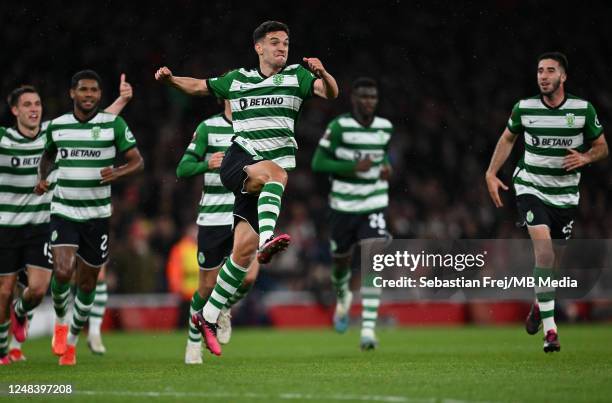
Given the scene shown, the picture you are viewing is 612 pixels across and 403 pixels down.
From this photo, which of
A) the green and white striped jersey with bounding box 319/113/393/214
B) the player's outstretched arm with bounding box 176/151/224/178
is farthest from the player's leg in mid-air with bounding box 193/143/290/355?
the green and white striped jersey with bounding box 319/113/393/214

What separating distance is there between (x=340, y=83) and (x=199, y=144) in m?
12.7

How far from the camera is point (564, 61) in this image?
11086 millimetres

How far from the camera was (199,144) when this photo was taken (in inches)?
459

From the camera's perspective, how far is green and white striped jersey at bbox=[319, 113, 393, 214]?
14.2m

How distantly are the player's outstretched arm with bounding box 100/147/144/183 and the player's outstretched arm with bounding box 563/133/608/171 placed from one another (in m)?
4.36

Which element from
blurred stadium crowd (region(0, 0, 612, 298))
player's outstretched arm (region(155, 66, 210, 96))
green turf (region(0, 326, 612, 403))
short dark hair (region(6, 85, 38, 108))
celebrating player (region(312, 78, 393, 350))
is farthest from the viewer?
→ blurred stadium crowd (region(0, 0, 612, 298))

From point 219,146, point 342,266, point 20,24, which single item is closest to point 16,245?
point 219,146

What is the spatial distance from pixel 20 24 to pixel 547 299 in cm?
1186

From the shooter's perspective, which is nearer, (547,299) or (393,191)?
(547,299)

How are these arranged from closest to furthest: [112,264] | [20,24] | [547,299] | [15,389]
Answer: [15,389] < [547,299] < [20,24] < [112,264]

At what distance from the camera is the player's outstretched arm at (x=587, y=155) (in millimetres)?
11031

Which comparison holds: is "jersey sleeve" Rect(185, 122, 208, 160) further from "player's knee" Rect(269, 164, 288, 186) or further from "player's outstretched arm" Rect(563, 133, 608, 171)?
"player's outstretched arm" Rect(563, 133, 608, 171)

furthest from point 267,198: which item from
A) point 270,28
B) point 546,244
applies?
point 546,244

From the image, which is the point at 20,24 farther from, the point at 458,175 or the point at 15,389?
the point at 15,389
